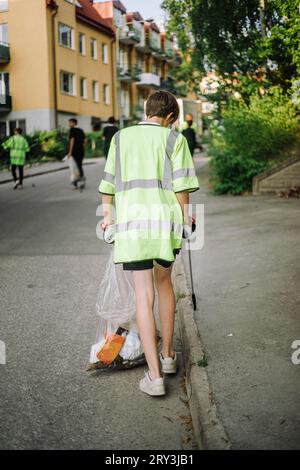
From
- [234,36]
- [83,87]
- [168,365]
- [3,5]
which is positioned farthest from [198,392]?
[83,87]

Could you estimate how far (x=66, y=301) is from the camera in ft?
19.6

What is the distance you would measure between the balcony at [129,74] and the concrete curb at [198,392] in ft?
144

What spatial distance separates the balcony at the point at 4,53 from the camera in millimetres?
34250

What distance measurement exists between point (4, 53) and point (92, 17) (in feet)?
29.5

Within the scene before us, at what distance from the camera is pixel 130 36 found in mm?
47875

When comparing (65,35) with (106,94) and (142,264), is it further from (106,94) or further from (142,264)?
(142,264)

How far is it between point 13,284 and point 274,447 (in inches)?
180

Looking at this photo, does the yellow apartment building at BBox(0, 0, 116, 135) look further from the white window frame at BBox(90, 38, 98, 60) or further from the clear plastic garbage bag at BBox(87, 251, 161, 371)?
the clear plastic garbage bag at BBox(87, 251, 161, 371)

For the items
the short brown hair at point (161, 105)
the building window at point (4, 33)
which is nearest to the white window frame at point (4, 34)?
the building window at point (4, 33)

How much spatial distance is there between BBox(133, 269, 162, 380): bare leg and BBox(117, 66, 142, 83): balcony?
149 ft

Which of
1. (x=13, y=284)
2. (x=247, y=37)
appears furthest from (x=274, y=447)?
(x=247, y=37)

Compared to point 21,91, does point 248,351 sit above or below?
below

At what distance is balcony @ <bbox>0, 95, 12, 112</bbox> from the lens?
35.5 meters

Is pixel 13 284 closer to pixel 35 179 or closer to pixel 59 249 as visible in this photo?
pixel 59 249
